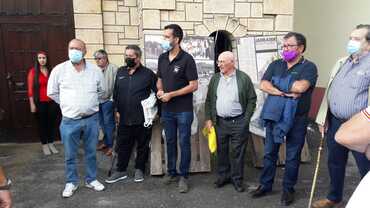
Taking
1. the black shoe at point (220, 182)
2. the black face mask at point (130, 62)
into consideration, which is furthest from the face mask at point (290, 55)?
the black face mask at point (130, 62)

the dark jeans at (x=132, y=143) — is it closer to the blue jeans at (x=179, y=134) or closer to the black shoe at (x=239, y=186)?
the blue jeans at (x=179, y=134)

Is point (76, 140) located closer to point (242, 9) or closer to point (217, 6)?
point (217, 6)

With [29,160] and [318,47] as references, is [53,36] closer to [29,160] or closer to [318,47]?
[29,160]

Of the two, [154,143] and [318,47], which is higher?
[318,47]

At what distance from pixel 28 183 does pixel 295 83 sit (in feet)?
11.4

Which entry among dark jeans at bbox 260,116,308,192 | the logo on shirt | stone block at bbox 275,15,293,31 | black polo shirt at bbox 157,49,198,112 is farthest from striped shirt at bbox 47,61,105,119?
stone block at bbox 275,15,293,31

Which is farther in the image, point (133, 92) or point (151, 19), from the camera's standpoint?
point (151, 19)

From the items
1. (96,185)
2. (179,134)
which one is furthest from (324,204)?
(96,185)

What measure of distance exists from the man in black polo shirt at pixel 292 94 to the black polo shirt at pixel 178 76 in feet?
2.78

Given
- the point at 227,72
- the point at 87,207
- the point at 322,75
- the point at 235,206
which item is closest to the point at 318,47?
the point at 322,75

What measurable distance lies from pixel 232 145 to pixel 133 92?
1.37 metres

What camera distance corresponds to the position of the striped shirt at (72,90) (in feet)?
12.2

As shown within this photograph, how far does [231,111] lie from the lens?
152 inches

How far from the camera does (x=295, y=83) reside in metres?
3.39
